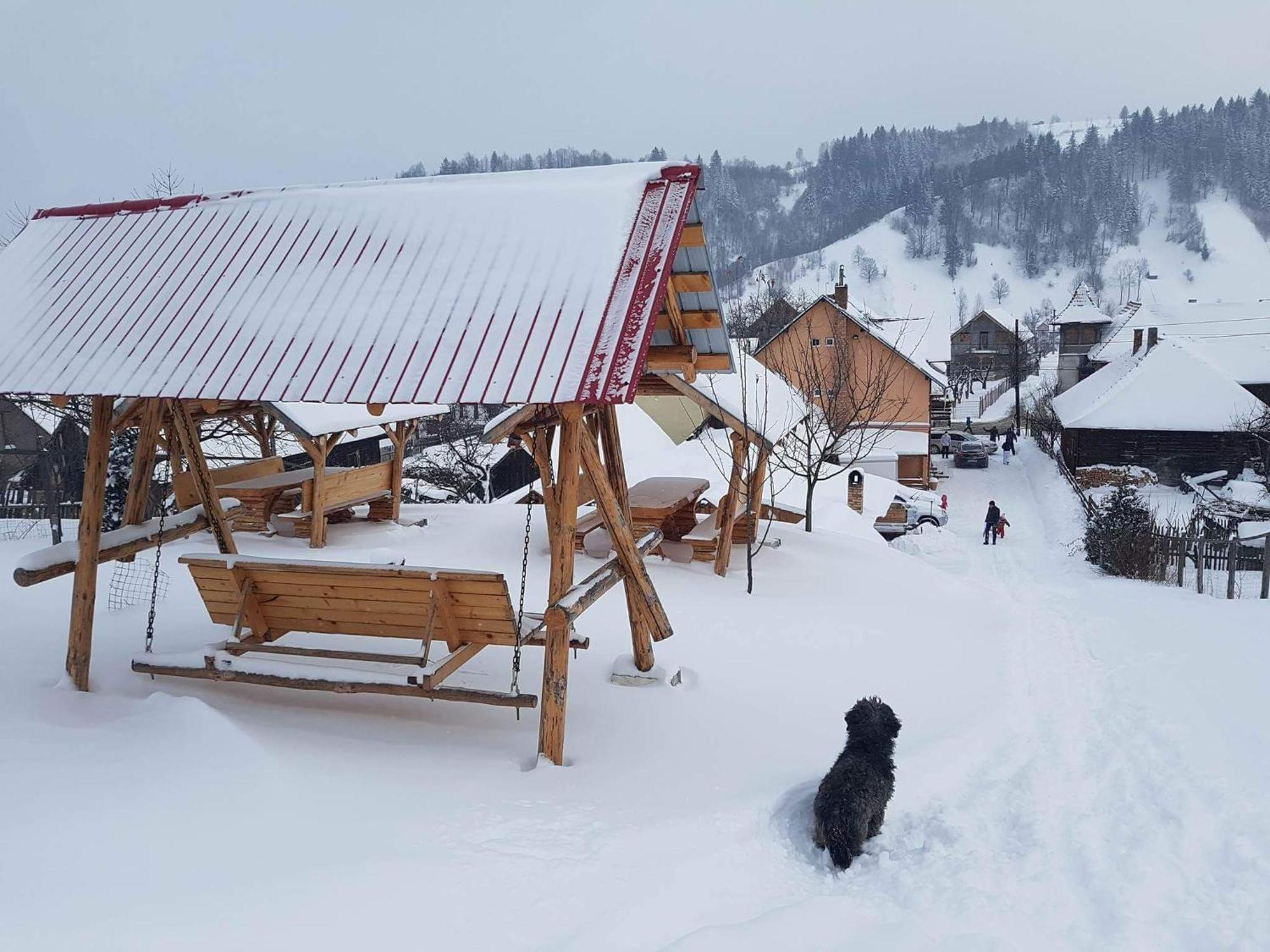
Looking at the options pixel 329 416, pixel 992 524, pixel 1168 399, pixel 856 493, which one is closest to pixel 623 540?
pixel 329 416

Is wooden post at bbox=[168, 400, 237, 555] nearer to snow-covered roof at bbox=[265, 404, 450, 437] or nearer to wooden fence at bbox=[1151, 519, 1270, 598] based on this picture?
snow-covered roof at bbox=[265, 404, 450, 437]

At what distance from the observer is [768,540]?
13742mm

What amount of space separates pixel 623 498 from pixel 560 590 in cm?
185

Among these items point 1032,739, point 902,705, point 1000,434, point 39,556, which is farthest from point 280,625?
point 1000,434

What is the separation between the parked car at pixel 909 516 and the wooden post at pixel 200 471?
753 inches

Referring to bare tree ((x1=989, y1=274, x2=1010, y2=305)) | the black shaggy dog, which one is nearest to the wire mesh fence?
the black shaggy dog

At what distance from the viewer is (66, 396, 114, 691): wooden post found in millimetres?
6816

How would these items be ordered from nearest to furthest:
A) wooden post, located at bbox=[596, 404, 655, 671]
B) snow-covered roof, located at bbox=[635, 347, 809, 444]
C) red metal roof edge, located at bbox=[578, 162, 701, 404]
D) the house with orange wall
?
red metal roof edge, located at bbox=[578, 162, 701, 404] < wooden post, located at bbox=[596, 404, 655, 671] < snow-covered roof, located at bbox=[635, 347, 809, 444] < the house with orange wall

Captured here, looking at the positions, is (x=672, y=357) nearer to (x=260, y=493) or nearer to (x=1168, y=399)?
(x=260, y=493)

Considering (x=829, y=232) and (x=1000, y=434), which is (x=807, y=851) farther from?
(x=829, y=232)

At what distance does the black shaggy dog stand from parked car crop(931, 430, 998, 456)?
3550 centimetres

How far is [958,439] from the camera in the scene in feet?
146

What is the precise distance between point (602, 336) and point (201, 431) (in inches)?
744

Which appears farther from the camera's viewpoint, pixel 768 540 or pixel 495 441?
pixel 768 540
